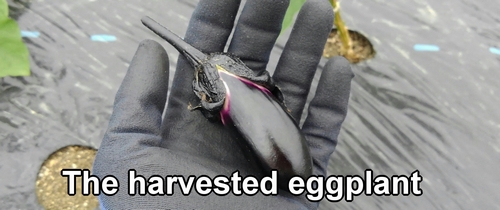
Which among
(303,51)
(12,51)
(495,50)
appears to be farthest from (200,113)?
(495,50)

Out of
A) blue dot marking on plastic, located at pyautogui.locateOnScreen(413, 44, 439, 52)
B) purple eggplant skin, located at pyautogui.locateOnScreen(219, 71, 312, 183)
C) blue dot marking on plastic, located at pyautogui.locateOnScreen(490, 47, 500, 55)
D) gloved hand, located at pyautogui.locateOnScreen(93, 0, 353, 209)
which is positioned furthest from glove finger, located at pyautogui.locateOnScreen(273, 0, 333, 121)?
blue dot marking on plastic, located at pyautogui.locateOnScreen(490, 47, 500, 55)

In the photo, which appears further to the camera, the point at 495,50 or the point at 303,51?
the point at 495,50

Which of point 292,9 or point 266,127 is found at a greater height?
point 292,9

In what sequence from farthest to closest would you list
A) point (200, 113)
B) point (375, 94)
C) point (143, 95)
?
point (375, 94) < point (200, 113) < point (143, 95)

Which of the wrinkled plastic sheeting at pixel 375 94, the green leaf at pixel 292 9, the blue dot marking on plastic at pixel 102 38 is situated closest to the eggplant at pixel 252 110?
the green leaf at pixel 292 9

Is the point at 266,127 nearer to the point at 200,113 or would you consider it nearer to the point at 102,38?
the point at 200,113

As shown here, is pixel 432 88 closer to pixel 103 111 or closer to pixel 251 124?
pixel 251 124

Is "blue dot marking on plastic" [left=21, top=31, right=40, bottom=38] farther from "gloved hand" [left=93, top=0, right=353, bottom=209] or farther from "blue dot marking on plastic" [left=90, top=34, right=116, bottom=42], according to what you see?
"gloved hand" [left=93, top=0, right=353, bottom=209]

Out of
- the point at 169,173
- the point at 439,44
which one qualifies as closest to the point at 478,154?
the point at 439,44
